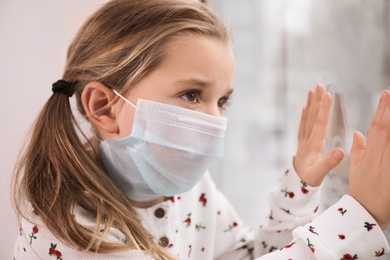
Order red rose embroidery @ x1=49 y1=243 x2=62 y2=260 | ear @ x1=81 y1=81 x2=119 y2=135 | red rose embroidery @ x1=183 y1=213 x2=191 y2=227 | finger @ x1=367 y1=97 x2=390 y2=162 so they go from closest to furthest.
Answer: finger @ x1=367 y1=97 x2=390 y2=162
red rose embroidery @ x1=49 y1=243 x2=62 y2=260
ear @ x1=81 y1=81 x2=119 y2=135
red rose embroidery @ x1=183 y1=213 x2=191 y2=227

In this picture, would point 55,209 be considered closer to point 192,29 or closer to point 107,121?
point 107,121

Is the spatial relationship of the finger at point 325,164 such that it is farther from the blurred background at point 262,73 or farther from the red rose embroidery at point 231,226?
the red rose embroidery at point 231,226

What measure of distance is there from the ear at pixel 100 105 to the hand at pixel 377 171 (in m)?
0.45

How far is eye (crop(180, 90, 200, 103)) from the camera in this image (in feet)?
2.90

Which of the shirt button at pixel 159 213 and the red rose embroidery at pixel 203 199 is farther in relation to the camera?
the red rose embroidery at pixel 203 199

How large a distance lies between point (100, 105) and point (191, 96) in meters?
0.18

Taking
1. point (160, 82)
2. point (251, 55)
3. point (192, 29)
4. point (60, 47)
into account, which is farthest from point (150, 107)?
point (251, 55)

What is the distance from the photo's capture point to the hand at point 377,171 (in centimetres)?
68

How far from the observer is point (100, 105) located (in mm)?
940

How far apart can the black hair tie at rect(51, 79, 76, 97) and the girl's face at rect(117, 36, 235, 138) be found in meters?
0.14

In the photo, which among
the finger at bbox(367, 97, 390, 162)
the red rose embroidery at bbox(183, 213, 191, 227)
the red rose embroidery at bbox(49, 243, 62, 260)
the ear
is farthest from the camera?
the red rose embroidery at bbox(183, 213, 191, 227)

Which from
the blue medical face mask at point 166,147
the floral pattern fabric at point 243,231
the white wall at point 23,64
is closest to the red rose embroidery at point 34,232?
the floral pattern fabric at point 243,231

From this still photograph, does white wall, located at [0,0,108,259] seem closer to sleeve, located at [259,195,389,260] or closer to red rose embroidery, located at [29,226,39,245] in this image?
red rose embroidery, located at [29,226,39,245]

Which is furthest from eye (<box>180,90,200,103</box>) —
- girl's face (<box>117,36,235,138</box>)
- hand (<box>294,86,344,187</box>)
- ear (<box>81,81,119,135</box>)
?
hand (<box>294,86,344,187</box>)
